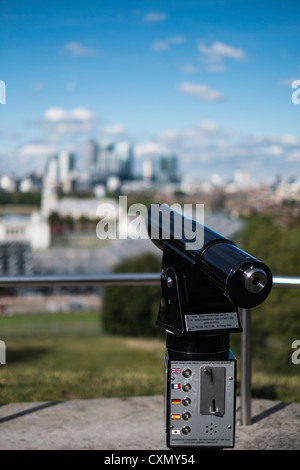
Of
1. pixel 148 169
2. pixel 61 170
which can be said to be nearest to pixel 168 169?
pixel 148 169

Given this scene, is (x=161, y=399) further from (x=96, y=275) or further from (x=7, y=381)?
(x=7, y=381)

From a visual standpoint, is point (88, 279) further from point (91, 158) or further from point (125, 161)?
point (91, 158)

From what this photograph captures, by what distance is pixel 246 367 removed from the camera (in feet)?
10.2

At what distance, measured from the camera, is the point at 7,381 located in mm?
4730

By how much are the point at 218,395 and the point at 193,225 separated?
0.63 meters

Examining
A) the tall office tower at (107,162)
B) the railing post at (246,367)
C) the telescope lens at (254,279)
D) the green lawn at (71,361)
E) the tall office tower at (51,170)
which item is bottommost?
the green lawn at (71,361)

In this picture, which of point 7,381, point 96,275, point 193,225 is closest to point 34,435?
point 96,275

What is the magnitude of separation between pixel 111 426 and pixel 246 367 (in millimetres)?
746

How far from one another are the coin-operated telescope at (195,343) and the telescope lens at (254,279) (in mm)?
229

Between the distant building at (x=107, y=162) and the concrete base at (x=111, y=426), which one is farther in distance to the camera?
the distant building at (x=107, y=162)

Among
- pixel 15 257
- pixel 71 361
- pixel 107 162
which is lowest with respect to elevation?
pixel 71 361

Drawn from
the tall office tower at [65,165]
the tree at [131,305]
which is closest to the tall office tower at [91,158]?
the tall office tower at [65,165]

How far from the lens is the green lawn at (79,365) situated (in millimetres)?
4031

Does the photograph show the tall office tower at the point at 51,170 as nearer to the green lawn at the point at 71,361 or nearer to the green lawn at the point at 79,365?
the green lawn at the point at 71,361
